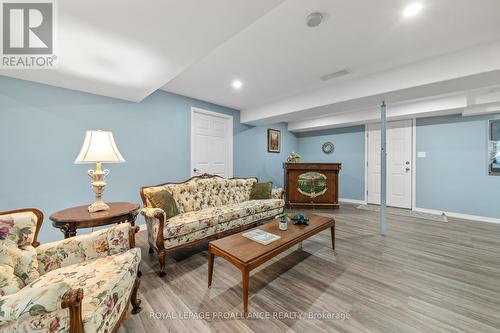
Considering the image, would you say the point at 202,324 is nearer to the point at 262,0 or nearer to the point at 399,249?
the point at 262,0

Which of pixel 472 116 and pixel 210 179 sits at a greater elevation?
pixel 472 116

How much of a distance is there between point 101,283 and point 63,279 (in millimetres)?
317

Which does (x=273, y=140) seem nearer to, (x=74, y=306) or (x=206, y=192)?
(x=206, y=192)

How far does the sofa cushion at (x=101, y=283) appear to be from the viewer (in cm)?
99

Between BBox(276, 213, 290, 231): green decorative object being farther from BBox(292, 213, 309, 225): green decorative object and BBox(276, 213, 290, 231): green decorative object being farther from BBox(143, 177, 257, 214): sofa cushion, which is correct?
BBox(143, 177, 257, 214): sofa cushion

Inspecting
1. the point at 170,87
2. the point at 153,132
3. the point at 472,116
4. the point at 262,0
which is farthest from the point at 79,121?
the point at 472,116

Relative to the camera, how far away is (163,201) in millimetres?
2494

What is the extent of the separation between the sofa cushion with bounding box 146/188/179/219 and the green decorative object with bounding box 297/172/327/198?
11.3ft

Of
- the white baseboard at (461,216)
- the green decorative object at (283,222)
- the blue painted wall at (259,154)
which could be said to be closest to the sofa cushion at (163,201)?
the green decorative object at (283,222)

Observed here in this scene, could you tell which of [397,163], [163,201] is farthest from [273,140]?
[163,201]

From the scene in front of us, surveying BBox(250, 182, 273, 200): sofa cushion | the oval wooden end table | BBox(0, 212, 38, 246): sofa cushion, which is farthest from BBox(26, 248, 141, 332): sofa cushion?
BBox(250, 182, 273, 200): sofa cushion

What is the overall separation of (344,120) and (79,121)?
5.46 m

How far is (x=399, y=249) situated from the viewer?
8.62 ft

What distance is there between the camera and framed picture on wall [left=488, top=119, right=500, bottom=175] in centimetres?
377
